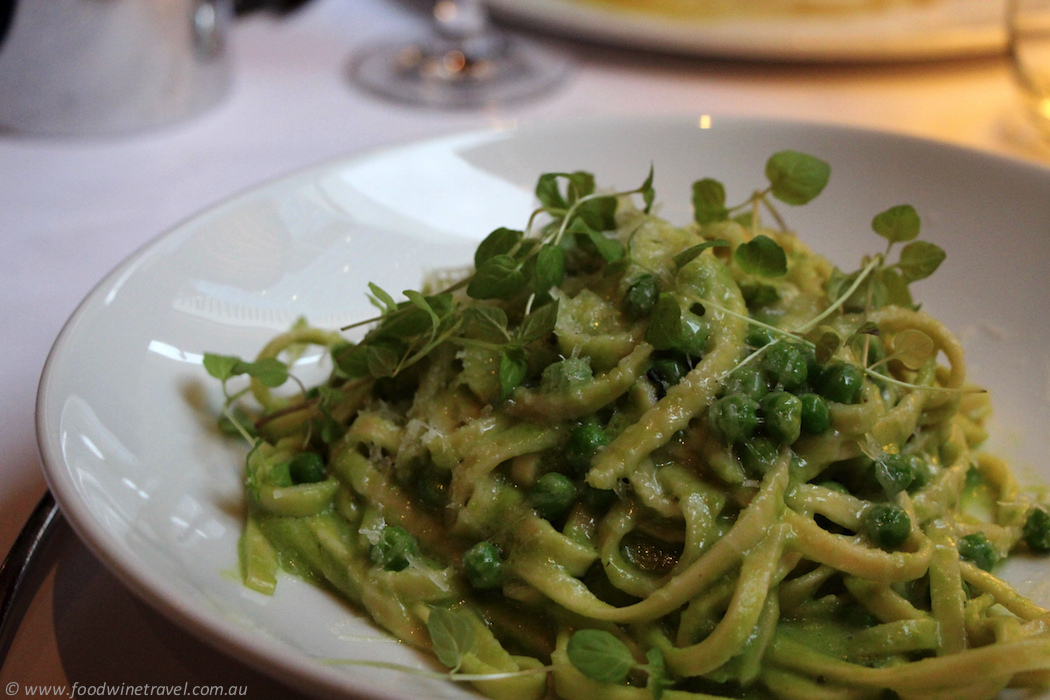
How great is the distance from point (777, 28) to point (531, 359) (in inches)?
149

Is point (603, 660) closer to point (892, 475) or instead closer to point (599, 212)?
point (892, 475)

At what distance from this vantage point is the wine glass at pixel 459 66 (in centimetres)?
508

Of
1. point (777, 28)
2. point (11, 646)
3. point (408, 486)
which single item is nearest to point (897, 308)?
point (408, 486)

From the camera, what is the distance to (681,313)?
2055mm

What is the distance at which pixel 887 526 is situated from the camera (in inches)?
76.3

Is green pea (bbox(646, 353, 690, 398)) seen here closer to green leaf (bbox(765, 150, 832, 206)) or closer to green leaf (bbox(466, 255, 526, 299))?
green leaf (bbox(466, 255, 526, 299))

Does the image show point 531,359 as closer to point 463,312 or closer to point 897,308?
point 463,312

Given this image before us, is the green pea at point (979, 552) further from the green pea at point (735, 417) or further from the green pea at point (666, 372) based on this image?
the green pea at point (666, 372)

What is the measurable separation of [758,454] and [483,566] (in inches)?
25.2

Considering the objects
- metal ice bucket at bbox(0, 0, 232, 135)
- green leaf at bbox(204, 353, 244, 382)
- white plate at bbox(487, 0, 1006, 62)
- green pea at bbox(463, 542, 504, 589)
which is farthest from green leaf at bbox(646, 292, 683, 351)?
white plate at bbox(487, 0, 1006, 62)

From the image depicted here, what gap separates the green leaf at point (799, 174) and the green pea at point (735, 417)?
0.81 meters

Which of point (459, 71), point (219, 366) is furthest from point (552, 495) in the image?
point (459, 71)

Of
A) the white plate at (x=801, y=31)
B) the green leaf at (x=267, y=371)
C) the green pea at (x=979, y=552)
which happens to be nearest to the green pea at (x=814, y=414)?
the green pea at (x=979, y=552)

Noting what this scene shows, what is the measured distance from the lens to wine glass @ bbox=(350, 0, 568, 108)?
16.7ft
